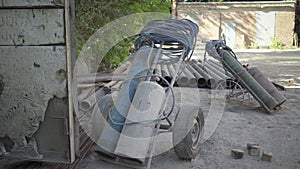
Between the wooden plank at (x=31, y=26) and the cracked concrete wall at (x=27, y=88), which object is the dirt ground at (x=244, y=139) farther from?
the wooden plank at (x=31, y=26)

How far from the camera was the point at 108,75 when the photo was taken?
23.5ft

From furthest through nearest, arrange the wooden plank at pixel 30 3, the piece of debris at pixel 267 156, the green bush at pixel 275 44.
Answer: the green bush at pixel 275 44, the piece of debris at pixel 267 156, the wooden plank at pixel 30 3

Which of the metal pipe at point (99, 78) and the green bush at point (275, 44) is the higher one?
the green bush at point (275, 44)

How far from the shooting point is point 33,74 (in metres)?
2.65

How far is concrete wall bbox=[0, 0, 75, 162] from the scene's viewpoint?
8.39 feet

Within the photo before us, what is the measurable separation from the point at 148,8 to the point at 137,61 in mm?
4504

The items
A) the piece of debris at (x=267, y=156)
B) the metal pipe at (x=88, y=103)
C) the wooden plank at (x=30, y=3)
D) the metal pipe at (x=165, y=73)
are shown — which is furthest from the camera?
the metal pipe at (x=165, y=73)

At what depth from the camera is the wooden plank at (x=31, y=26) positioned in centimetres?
255

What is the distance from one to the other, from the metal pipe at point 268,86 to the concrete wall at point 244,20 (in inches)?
705

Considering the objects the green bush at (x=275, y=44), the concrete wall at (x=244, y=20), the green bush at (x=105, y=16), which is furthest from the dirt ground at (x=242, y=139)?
the concrete wall at (x=244, y=20)

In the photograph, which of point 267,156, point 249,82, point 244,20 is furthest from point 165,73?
point 244,20

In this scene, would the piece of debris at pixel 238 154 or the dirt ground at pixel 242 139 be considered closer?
the dirt ground at pixel 242 139

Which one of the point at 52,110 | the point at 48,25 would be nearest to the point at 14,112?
the point at 52,110

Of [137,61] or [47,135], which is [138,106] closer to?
[137,61]
